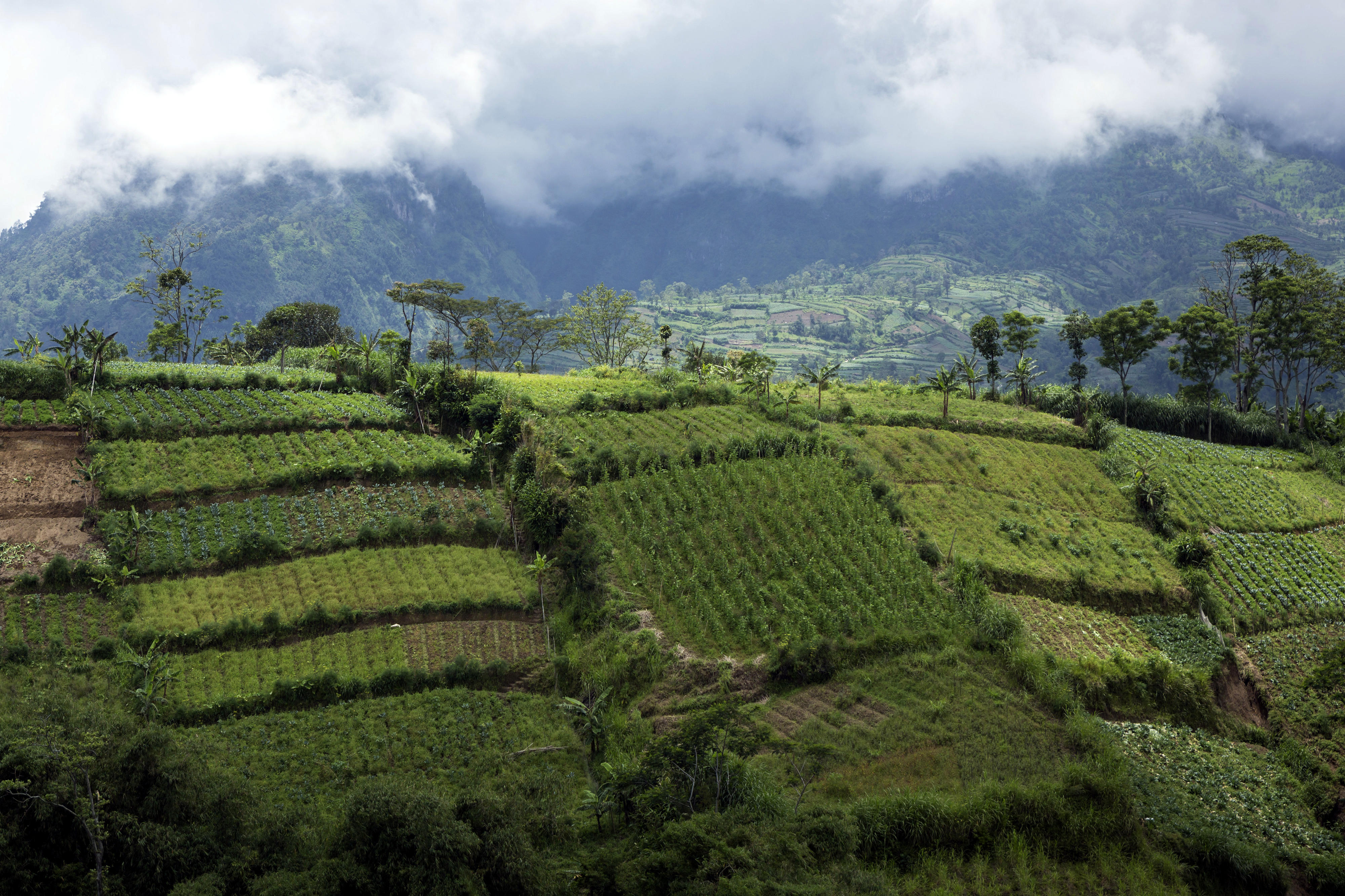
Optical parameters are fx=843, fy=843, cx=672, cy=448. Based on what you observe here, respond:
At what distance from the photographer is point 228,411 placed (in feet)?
158

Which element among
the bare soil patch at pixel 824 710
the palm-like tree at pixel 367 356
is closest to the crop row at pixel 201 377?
the palm-like tree at pixel 367 356

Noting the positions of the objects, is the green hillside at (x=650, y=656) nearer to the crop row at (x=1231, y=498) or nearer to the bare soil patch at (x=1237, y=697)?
the bare soil patch at (x=1237, y=697)

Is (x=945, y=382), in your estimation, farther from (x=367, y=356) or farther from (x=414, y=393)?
(x=367, y=356)

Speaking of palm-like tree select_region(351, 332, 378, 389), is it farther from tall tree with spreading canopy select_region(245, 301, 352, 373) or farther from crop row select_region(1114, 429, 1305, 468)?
crop row select_region(1114, 429, 1305, 468)

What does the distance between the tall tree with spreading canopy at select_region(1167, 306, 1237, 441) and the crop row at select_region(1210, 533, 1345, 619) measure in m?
22.0

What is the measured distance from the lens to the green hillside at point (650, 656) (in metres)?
21.5

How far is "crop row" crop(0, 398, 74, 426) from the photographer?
43.5 metres

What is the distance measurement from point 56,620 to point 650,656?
2214cm

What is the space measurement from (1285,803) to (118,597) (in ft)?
140

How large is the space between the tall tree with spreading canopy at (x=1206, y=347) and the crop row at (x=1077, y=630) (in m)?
36.6

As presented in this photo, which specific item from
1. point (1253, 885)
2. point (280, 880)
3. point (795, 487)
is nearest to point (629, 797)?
point (280, 880)

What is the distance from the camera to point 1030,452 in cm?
5206

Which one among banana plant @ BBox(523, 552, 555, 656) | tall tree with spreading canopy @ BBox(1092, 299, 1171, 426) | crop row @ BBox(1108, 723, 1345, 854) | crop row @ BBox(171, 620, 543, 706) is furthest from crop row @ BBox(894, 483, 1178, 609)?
tall tree with spreading canopy @ BBox(1092, 299, 1171, 426)

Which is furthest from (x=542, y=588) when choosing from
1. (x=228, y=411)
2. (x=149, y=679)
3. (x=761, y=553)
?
(x=228, y=411)
